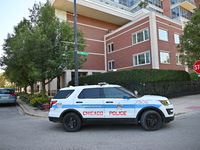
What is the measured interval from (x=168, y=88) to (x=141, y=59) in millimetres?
8013

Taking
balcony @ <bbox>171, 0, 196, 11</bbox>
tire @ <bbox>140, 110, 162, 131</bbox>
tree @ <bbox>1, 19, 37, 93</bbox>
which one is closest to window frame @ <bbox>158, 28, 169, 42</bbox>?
tree @ <bbox>1, 19, 37, 93</bbox>

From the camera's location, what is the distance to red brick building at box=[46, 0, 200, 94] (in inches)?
771

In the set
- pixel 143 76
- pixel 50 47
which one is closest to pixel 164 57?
pixel 143 76

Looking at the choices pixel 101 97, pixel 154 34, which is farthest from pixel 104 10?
pixel 101 97

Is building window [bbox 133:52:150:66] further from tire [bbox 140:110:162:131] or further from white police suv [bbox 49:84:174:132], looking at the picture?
tire [bbox 140:110:162:131]

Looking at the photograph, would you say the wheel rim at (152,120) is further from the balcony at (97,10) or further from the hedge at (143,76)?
the balcony at (97,10)

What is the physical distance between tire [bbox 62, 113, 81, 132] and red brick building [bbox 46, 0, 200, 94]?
1219cm

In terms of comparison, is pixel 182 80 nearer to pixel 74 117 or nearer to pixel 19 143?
pixel 74 117

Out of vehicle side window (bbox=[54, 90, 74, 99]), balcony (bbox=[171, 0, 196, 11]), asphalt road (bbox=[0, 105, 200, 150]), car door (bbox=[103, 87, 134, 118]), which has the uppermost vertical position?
balcony (bbox=[171, 0, 196, 11])

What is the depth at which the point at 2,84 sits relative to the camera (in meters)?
71.4

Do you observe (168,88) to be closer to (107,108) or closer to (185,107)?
(185,107)

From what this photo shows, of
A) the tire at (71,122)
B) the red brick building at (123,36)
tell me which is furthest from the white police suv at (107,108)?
the red brick building at (123,36)

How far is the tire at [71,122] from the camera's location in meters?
5.67

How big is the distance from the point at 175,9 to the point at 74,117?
3766 cm
